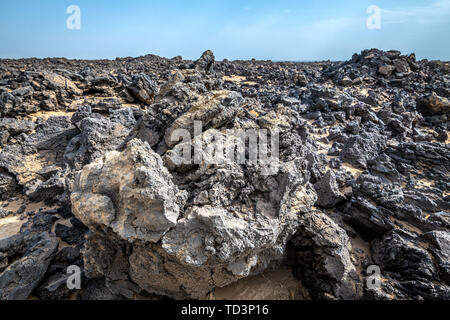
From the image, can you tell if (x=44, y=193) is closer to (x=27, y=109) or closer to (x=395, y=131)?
(x=27, y=109)

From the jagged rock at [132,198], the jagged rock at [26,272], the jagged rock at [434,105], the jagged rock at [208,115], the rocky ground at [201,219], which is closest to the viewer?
the jagged rock at [132,198]

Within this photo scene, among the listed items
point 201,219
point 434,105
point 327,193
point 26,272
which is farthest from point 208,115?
point 434,105

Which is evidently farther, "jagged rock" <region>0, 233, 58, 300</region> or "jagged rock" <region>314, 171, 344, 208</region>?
"jagged rock" <region>314, 171, 344, 208</region>

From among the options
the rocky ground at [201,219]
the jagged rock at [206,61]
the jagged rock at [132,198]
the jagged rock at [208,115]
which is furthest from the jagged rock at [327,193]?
the jagged rock at [206,61]

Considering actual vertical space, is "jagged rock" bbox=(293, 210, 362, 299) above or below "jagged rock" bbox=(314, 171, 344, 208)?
below

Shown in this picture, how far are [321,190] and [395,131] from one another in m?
9.44

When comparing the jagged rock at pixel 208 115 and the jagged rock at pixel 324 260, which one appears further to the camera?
the jagged rock at pixel 208 115

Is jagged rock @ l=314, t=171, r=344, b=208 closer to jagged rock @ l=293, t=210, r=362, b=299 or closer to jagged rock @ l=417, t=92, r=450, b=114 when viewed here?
jagged rock @ l=293, t=210, r=362, b=299

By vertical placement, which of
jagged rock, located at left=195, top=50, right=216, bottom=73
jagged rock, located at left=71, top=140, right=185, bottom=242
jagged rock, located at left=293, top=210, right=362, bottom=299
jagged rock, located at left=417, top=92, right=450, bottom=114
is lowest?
jagged rock, located at left=293, top=210, right=362, bottom=299

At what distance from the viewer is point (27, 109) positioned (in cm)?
1157

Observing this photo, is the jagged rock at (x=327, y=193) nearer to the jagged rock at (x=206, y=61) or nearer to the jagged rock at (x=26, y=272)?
the jagged rock at (x=26, y=272)

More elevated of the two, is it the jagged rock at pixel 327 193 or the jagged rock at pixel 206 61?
the jagged rock at pixel 206 61

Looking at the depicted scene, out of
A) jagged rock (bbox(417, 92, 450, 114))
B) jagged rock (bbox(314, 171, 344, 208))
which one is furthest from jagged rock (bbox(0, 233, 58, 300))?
jagged rock (bbox(417, 92, 450, 114))

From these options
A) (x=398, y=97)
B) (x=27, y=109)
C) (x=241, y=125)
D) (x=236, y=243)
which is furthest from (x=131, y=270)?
(x=398, y=97)
